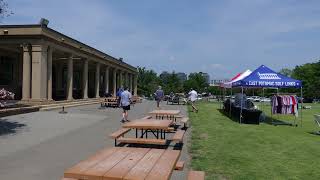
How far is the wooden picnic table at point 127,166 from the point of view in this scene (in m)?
4.52

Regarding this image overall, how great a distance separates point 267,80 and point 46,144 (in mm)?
11744

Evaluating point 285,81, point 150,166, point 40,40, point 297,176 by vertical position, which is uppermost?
point 40,40

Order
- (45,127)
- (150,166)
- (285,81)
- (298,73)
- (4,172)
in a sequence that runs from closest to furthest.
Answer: (150,166), (4,172), (45,127), (285,81), (298,73)

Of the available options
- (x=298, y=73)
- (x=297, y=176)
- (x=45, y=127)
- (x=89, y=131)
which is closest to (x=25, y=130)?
(x=45, y=127)

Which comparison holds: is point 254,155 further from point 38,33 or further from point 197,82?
point 197,82

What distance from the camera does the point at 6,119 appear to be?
55.1ft

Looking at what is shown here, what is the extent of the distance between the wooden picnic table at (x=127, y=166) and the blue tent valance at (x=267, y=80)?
13.7m

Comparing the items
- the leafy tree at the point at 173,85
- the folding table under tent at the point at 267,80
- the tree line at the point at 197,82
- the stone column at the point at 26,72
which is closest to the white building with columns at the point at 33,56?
the stone column at the point at 26,72

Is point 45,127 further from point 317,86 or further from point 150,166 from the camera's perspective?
point 317,86

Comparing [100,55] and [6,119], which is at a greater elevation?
[100,55]

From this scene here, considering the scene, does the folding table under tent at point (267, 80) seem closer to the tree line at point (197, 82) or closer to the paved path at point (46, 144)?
the paved path at point (46, 144)

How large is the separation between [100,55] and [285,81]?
903 inches

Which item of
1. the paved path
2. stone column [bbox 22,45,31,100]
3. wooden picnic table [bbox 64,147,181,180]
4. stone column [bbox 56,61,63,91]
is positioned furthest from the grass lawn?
stone column [bbox 56,61,63,91]

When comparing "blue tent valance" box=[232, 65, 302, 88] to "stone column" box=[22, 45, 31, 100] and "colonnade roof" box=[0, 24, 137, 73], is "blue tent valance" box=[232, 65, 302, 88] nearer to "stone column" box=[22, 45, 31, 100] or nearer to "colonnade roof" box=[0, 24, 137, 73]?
"colonnade roof" box=[0, 24, 137, 73]
